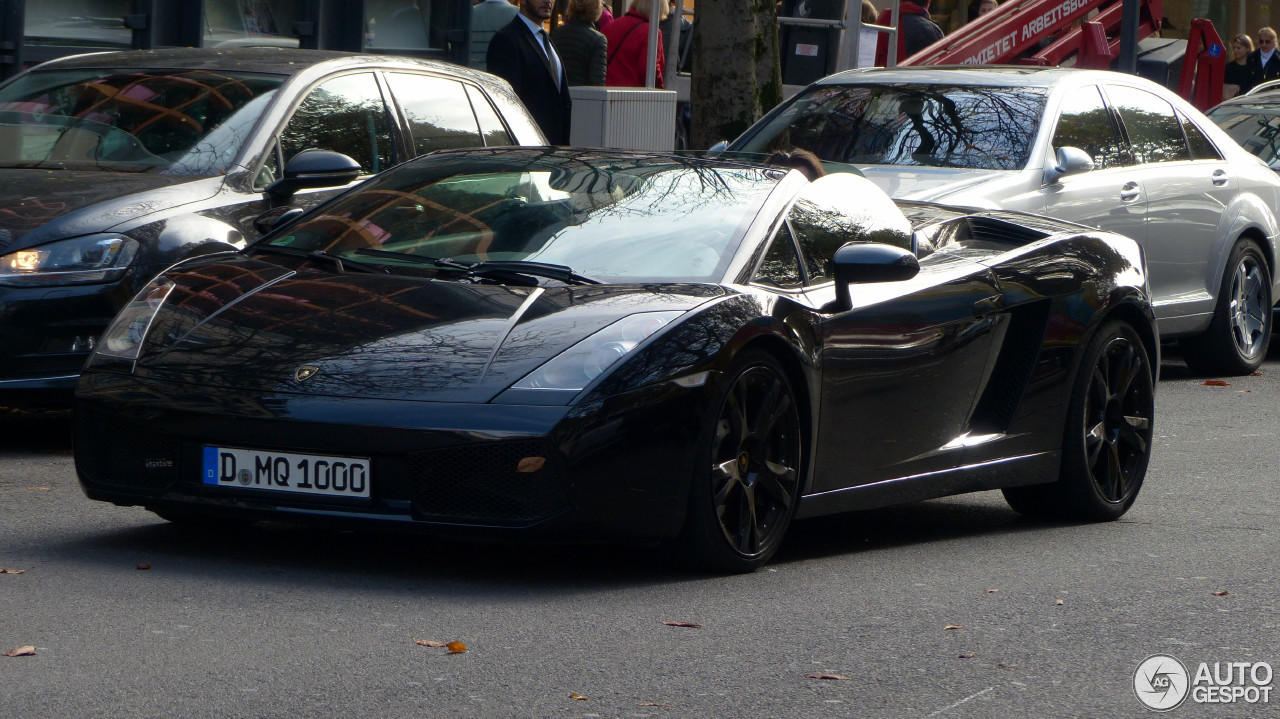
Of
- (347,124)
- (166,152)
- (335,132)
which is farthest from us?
(347,124)

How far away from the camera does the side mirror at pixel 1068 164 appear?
10125mm

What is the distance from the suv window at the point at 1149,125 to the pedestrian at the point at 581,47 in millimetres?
4912

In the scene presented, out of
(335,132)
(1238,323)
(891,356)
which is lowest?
(1238,323)

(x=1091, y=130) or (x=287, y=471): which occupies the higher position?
(x=1091, y=130)

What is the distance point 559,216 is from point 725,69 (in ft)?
25.3

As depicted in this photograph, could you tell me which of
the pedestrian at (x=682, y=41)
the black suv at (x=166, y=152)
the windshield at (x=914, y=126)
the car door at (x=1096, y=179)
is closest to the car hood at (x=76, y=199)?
the black suv at (x=166, y=152)

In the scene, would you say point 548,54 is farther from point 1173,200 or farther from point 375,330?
point 375,330

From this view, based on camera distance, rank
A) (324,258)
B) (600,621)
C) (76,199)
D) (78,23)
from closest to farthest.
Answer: (600,621)
(324,258)
(76,199)
(78,23)

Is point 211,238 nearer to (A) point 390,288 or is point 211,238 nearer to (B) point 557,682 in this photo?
(A) point 390,288

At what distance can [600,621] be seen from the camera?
4.77m

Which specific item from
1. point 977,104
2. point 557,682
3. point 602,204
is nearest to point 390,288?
point 602,204

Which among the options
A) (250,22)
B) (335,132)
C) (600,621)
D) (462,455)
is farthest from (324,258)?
(250,22)

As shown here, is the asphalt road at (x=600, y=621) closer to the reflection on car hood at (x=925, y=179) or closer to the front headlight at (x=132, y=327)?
the front headlight at (x=132, y=327)

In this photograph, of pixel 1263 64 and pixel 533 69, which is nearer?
pixel 533 69
